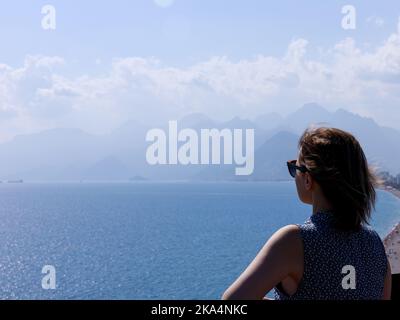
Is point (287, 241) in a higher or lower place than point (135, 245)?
higher

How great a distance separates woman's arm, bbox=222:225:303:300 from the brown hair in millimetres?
199

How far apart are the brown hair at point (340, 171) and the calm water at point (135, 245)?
158 ft

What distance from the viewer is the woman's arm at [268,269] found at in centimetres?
140

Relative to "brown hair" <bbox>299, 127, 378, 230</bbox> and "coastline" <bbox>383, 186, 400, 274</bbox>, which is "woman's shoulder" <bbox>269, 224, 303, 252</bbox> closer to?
"brown hair" <bbox>299, 127, 378, 230</bbox>

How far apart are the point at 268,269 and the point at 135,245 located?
294ft

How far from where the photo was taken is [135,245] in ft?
293

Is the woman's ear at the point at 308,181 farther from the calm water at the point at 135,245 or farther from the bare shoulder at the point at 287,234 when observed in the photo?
the calm water at the point at 135,245

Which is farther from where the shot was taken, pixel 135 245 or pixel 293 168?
pixel 135 245

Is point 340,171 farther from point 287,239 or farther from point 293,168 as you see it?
point 287,239

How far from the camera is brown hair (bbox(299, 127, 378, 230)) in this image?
1560mm

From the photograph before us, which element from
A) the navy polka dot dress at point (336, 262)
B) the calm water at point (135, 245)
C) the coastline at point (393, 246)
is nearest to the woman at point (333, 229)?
the navy polka dot dress at point (336, 262)

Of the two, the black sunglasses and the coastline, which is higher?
the black sunglasses

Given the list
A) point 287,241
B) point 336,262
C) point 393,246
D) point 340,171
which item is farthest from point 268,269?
point 393,246

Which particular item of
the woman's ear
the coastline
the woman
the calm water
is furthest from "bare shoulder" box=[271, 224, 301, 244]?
Answer: the coastline
